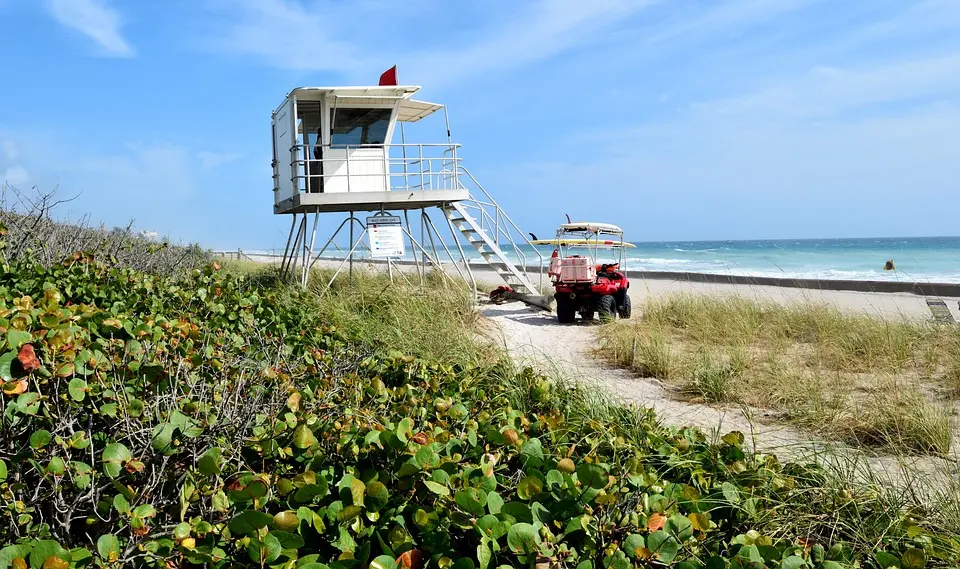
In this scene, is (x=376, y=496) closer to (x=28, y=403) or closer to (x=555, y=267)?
(x=28, y=403)

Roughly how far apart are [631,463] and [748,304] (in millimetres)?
12323

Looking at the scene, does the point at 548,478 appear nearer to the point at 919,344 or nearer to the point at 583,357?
the point at 583,357

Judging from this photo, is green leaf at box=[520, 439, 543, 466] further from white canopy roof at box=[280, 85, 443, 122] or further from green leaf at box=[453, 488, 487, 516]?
white canopy roof at box=[280, 85, 443, 122]

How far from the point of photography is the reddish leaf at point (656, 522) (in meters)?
2.56

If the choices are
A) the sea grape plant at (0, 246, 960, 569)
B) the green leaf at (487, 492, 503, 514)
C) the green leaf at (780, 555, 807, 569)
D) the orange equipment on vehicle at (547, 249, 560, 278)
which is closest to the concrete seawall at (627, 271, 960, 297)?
the orange equipment on vehicle at (547, 249, 560, 278)

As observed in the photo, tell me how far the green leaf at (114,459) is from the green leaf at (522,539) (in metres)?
1.38

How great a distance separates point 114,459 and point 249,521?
0.59 m

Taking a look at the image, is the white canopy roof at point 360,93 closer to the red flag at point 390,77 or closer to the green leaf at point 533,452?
the red flag at point 390,77

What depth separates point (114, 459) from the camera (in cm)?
250

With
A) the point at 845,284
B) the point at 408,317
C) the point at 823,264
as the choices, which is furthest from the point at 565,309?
the point at 823,264

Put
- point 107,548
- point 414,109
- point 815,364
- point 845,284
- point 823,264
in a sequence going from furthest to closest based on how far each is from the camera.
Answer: point 823,264, point 845,284, point 414,109, point 815,364, point 107,548

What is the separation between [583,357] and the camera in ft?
36.8

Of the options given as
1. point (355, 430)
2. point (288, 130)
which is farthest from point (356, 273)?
point (355, 430)

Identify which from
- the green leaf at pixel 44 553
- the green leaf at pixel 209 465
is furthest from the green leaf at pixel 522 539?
the green leaf at pixel 44 553
